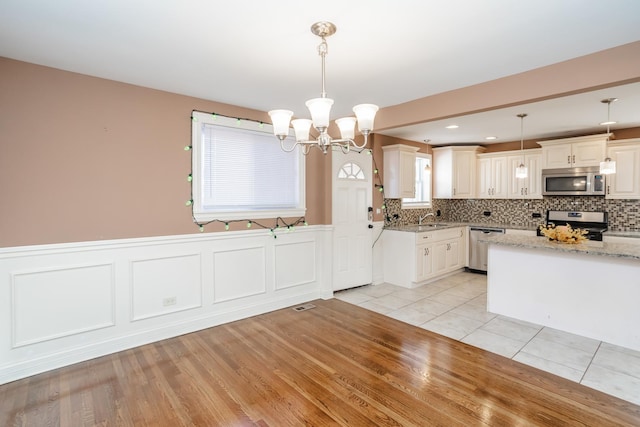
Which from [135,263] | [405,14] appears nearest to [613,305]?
[405,14]

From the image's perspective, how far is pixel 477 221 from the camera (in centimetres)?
676

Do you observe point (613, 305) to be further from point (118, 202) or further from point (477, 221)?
point (118, 202)

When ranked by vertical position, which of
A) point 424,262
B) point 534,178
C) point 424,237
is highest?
point 534,178

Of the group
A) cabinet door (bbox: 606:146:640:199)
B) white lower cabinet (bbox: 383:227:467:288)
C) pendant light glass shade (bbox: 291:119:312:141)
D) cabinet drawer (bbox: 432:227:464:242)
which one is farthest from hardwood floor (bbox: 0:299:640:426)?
cabinet door (bbox: 606:146:640:199)

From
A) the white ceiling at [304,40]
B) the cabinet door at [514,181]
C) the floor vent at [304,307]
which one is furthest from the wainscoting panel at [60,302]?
the cabinet door at [514,181]

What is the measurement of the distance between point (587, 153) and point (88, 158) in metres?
6.72

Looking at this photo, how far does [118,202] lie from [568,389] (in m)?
4.21

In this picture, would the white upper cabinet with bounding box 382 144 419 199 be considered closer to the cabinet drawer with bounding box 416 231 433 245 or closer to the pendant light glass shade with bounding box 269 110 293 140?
the cabinet drawer with bounding box 416 231 433 245

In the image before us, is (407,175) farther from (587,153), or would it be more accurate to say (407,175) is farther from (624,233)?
(624,233)

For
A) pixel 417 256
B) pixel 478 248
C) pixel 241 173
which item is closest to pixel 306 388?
pixel 241 173

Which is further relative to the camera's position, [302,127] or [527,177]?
[527,177]

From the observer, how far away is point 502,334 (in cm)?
349

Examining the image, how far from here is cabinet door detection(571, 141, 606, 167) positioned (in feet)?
16.4

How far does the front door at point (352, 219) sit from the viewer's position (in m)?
4.92
